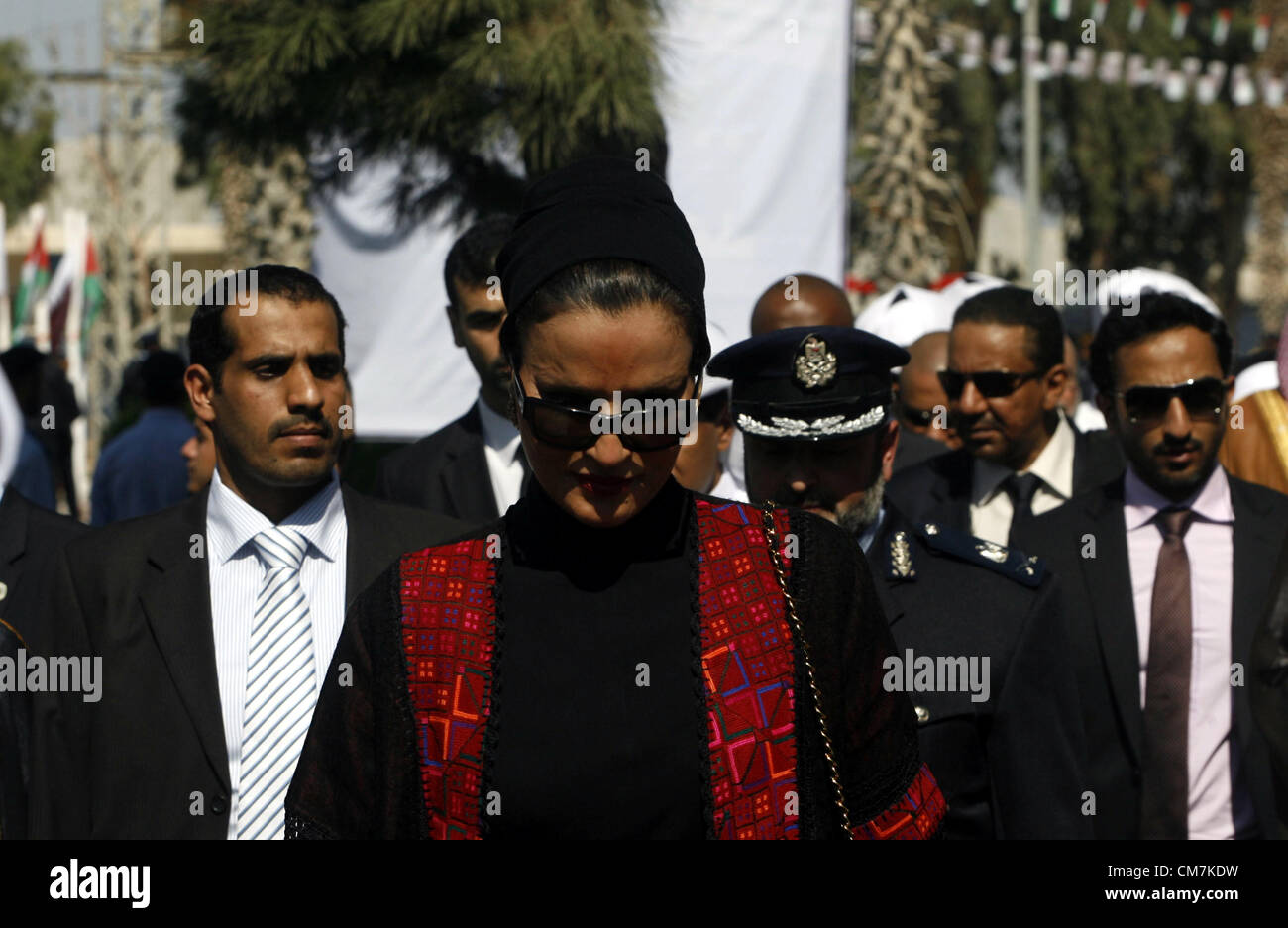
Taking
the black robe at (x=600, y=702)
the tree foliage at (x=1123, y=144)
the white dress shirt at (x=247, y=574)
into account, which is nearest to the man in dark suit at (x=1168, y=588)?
the white dress shirt at (x=247, y=574)

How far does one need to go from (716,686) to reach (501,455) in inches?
116

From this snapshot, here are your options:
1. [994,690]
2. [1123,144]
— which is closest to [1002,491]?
[994,690]

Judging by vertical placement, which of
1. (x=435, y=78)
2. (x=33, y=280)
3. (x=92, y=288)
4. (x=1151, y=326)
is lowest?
(x=1151, y=326)

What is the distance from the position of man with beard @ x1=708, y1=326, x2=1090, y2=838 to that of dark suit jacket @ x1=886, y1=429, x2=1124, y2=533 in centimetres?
135

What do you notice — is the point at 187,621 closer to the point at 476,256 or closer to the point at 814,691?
the point at 814,691

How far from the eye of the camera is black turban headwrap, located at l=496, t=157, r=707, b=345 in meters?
2.24

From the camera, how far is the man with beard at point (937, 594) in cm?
345

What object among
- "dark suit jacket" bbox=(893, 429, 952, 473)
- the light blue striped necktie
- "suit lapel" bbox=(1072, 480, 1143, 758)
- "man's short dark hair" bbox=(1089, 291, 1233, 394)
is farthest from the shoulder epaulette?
"dark suit jacket" bbox=(893, 429, 952, 473)

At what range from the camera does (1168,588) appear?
433 centimetres

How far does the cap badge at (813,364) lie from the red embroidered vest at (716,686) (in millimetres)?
1575

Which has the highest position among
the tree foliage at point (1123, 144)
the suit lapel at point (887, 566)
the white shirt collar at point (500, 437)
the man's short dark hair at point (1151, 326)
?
the tree foliage at point (1123, 144)

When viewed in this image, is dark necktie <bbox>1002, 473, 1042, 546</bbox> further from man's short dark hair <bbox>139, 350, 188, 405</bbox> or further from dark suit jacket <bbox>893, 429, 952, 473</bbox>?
man's short dark hair <bbox>139, 350, 188, 405</bbox>

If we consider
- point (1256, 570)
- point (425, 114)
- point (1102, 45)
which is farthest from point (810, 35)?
point (1102, 45)

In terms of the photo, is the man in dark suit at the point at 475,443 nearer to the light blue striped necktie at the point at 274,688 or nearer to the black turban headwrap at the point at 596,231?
the light blue striped necktie at the point at 274,688
